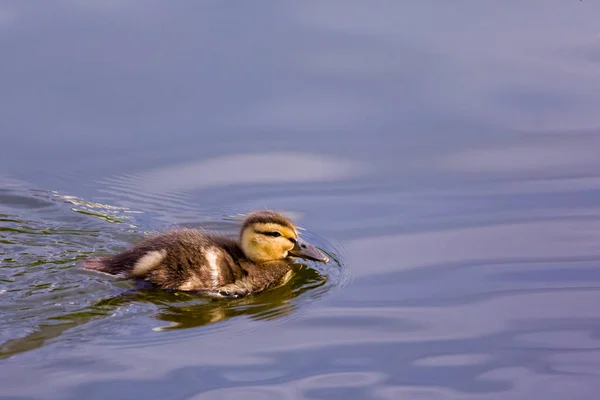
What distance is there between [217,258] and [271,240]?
1.07ft

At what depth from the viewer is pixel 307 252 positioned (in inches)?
231

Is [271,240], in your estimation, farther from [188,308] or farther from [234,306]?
[188,308]

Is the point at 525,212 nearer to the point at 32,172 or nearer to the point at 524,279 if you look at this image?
the point at 524,279

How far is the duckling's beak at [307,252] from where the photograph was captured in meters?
5.79

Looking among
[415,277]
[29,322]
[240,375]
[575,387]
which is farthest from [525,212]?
[29,322]

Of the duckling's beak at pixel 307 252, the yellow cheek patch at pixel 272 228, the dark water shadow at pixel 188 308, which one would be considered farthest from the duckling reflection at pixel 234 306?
the yellow cheek patch at pixel 272 228

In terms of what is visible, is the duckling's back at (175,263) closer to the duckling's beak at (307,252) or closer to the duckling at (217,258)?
the duckling at (217,258)

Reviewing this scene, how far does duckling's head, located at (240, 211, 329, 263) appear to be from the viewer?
587 centimetres

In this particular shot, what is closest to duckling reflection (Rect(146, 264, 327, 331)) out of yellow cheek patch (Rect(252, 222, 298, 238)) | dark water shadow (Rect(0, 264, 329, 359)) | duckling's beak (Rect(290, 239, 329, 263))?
dark water shadow (Rect(0, 264, 329, 359))

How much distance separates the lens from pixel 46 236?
6.04 metres

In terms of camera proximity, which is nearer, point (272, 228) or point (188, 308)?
point (188, 308)

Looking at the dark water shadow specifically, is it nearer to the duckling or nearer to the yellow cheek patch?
the duckling

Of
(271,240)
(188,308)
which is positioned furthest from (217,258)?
(188,308)

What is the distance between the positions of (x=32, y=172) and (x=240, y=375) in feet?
8.13
